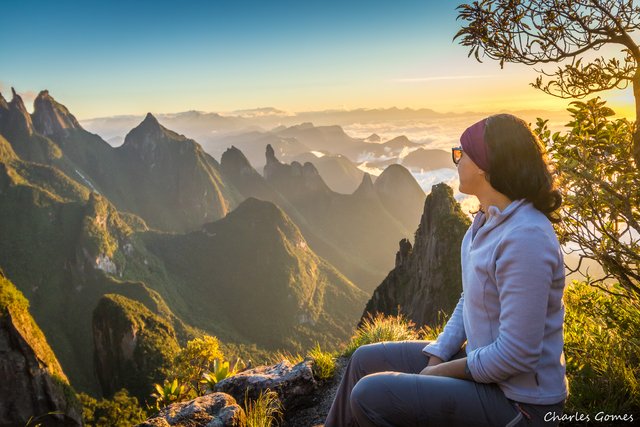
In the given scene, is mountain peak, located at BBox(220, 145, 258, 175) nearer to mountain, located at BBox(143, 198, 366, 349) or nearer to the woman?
mountain, located at BBox(143, 198, 366, 349)

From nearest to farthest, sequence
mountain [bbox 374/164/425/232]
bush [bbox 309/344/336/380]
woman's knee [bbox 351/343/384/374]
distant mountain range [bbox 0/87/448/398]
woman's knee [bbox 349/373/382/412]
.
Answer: woman's knee [bbox 349/373/382/412] → woman's knee [bbox 351/343/384/374] → bush [bbox 309/344/336/380] → distant mountain range [bbox 0/87/448/398] → mountain [bbox 374/164/425/232]

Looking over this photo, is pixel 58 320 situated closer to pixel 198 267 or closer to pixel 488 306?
pixel 198 267

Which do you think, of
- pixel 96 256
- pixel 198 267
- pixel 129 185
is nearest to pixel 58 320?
pixel 96 256

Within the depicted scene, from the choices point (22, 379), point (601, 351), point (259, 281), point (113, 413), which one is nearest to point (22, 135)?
point (259, 281)

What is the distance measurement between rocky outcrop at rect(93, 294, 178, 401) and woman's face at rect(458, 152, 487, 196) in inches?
2297

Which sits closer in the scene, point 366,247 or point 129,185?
point 366,247

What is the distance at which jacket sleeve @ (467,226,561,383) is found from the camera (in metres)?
1.99

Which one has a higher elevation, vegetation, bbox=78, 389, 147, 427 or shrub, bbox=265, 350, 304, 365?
shrub, bbox=265, 350, 304, 365

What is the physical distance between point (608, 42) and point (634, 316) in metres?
2.85

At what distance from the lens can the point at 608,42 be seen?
12.6 ft

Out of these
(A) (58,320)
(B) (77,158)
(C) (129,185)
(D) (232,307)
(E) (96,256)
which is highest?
(B) (77,158)

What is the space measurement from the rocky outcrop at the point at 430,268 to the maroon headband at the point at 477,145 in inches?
1014

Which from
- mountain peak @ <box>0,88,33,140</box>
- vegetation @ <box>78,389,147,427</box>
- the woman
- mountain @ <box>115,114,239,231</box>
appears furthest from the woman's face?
mountain peak @ <box>0,88,33,140</box>

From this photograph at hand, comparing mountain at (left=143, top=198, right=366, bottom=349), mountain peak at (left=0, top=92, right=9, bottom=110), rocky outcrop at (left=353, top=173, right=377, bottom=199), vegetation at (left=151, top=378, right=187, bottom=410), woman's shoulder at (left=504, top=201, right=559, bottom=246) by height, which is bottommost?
mountain at (left=143, top=198, right=366, bottom=349)
